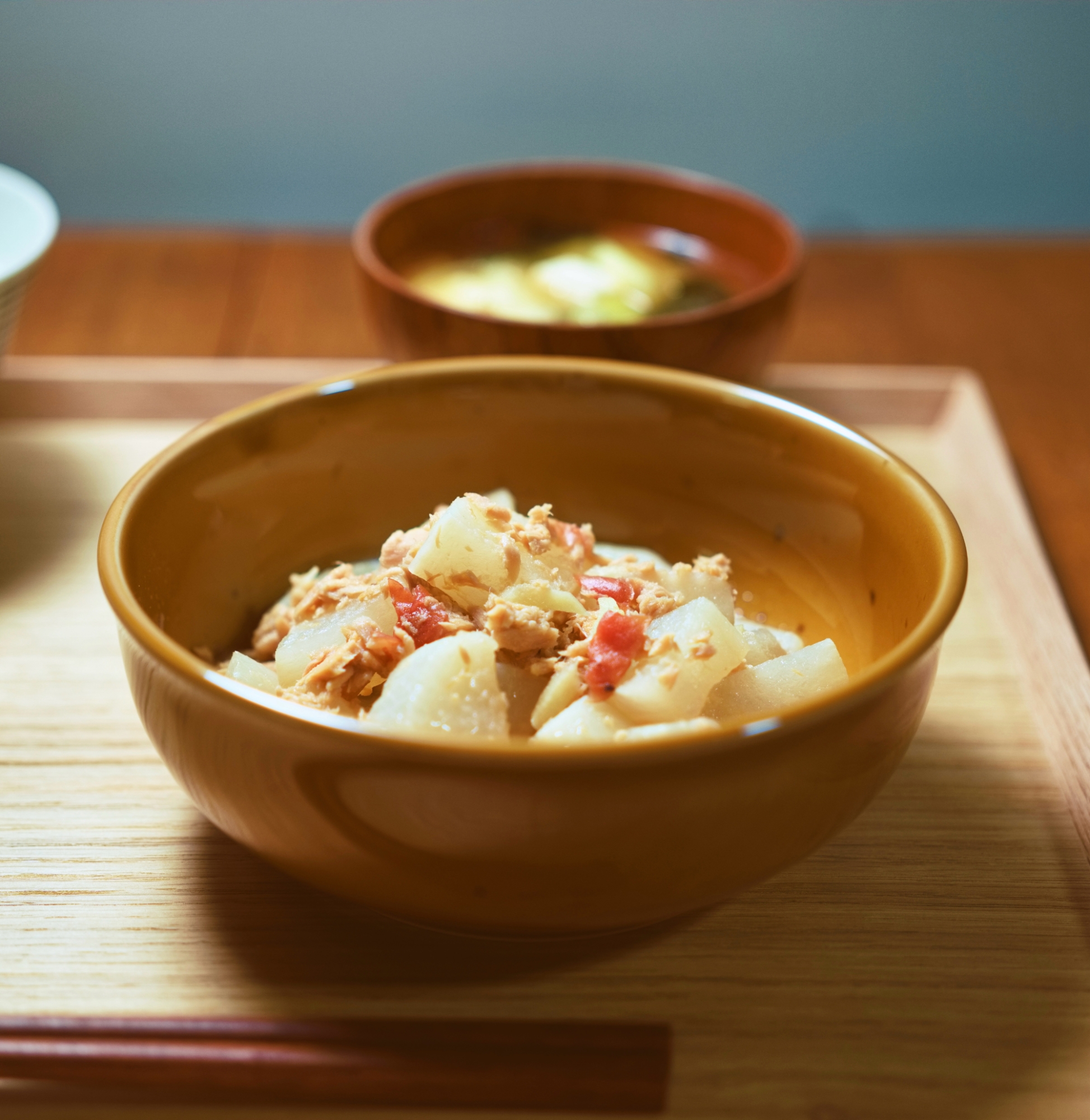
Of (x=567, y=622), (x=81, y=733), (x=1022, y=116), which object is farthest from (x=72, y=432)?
(x=1022, y=116)

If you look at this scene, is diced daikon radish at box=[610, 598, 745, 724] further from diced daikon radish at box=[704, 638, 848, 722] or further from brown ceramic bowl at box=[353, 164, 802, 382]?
brown ceramic bowl at box=[353, 164, 802, 382]

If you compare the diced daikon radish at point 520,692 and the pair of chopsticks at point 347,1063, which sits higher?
the diced daikon radish at point 520,692

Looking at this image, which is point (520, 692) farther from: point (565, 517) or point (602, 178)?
point (602, 178)

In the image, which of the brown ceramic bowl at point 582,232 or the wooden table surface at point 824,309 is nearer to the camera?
the brown ceramic bowl at point 582,232

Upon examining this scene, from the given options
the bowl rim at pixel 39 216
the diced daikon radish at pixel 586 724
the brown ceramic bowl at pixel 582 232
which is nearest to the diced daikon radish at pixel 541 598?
the diced daikon radish at pixel 586 724

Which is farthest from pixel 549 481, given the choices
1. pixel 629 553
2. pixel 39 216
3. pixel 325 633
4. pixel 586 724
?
pixel 39 216

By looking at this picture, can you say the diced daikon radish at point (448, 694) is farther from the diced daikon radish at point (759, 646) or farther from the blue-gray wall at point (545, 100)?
the blue-gray wall at point (545, 100)

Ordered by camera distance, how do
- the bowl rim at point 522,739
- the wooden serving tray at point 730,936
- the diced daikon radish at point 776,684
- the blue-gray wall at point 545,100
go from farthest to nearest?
the blue-gray wall at point 545,100 → the diced daikon radish at point 776,684 → the wooden serving tray at point 730,936 → the bowl rim at point 522,739
